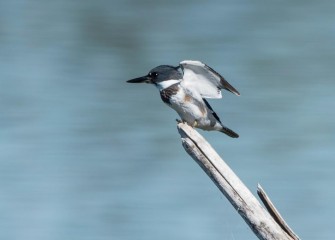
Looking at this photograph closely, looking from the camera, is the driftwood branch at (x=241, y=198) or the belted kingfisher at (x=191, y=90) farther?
the belted kingfisher at (x=191, y=90)

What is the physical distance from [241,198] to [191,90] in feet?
3.10

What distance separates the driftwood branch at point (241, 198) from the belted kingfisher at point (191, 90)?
701mm

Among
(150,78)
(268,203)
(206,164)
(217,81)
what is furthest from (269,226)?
(150,78)

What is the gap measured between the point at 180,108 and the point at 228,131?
23 centimetres

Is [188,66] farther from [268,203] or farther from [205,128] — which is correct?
[268,203]

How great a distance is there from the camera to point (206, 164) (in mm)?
2129

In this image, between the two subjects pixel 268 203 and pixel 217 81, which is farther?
pixel 217 81

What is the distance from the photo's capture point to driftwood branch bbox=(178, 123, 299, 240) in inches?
79.0

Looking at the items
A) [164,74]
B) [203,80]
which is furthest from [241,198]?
[164,74]

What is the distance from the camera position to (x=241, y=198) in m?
2.04

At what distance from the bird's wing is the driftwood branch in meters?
0.66

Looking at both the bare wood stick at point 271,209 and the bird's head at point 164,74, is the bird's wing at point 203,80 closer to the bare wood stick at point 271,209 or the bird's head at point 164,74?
the bird's head at point 164,74

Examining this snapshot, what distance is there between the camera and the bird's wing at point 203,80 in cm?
280

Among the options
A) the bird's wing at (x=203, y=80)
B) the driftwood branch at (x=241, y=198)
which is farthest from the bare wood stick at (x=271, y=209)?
the bird's wing at (x=203, y=80)
